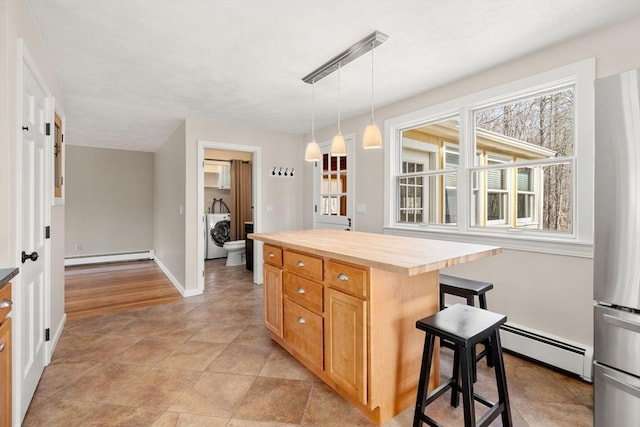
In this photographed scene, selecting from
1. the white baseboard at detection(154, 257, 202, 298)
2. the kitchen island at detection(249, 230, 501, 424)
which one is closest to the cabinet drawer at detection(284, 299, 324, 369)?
the kitchen island at detection(249, 230, 501, 424)

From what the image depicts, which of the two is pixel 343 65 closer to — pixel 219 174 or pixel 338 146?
pixel 338 146

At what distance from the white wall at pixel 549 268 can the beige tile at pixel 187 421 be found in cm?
233

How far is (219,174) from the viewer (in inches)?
283

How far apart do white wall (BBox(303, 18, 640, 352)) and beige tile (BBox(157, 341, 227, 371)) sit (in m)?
2.35

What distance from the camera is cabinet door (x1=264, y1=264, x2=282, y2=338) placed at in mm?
2467

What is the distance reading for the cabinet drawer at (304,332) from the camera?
6.68ft

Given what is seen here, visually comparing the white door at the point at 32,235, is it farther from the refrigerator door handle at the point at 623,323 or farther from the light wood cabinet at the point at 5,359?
the refrigerator door handle at the point at 623,323

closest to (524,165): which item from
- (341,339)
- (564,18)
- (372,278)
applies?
(564,18)

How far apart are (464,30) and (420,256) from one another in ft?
5.25

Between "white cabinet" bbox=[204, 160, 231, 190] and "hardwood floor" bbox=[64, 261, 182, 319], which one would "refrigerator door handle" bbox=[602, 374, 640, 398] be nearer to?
"hardwood floor" bbox=[64, 261, 182, 319]

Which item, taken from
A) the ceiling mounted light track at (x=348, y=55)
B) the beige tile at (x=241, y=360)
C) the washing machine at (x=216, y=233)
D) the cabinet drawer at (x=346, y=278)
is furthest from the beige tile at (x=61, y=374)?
the washing machine at (x=216, y=233)

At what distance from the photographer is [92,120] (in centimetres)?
430

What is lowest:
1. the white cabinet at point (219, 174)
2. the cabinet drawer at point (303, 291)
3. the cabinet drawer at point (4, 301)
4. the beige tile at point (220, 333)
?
the beige tile at point (220, 333)

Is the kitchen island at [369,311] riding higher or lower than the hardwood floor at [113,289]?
higher
